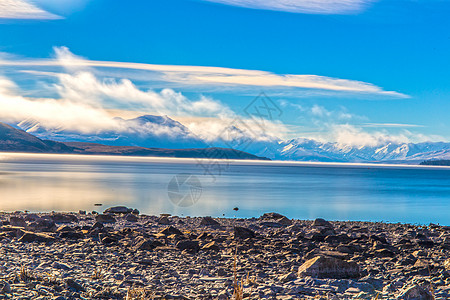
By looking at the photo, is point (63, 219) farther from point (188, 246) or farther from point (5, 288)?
point (5, 288)

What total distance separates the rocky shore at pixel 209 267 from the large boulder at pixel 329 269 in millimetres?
27

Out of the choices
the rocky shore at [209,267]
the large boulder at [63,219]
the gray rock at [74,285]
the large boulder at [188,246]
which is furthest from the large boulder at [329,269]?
the large boulder at [63,219]

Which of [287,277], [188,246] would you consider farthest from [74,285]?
[188,246]

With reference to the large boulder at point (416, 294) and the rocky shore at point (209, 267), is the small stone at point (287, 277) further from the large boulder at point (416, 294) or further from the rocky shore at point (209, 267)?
the large boulder at point (416, 294)

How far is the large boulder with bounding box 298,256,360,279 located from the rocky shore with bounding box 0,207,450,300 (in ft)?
0.09

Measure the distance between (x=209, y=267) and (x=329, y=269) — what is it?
148 inches

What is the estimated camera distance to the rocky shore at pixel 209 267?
35.3ft

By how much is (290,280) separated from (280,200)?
45.3 meters

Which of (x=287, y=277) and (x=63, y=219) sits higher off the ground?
(x=63, y=219)

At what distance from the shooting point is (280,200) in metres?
57.3

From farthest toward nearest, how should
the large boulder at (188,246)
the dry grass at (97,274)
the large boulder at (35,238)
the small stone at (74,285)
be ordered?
the large boulder at (35,238) → the large boulder at (188,246) → the dry grass at (97,274) → the small stone at (74,285)

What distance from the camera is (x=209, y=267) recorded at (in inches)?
559

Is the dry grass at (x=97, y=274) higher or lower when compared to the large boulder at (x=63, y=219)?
lower

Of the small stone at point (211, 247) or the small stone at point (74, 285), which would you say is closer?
the small stone at point (74, 285)
